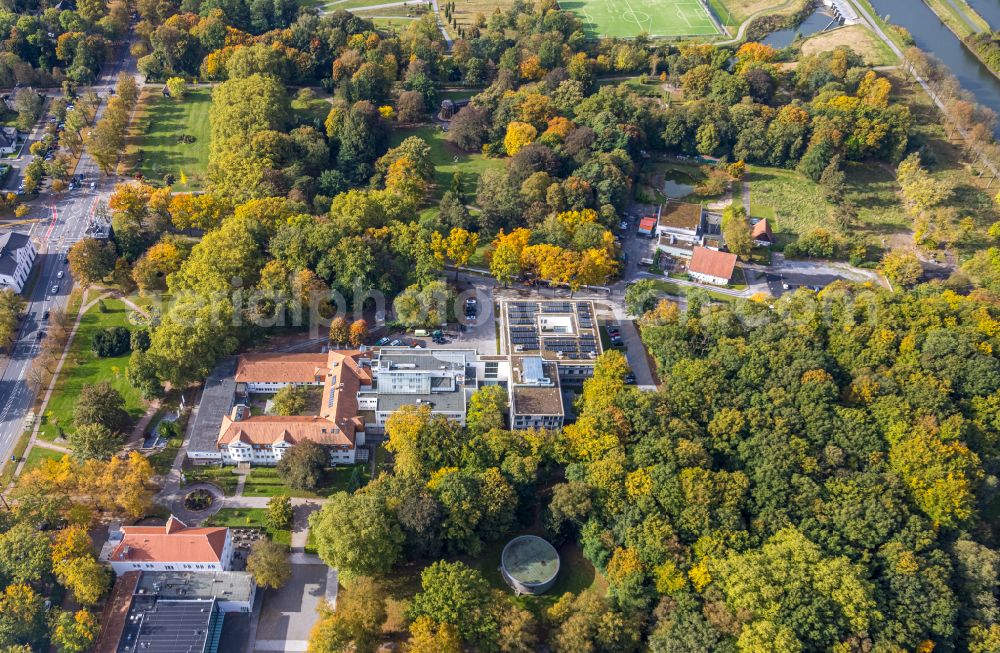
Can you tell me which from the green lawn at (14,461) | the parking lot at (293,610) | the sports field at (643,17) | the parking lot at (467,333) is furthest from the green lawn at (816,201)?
the green lawn at (14,461)

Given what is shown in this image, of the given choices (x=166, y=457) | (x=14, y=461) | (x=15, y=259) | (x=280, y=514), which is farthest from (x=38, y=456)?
(x=15, y=259)

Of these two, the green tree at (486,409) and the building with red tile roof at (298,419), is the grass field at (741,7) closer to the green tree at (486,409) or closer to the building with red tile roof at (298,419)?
the green tree at (486,409)

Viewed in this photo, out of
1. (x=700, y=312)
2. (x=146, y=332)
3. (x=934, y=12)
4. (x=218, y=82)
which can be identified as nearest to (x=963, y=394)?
(x=700, y=312)

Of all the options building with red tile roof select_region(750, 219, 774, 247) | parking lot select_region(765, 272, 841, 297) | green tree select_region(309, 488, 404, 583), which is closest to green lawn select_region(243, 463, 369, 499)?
green tree select_region(309, 488, 404, 583)

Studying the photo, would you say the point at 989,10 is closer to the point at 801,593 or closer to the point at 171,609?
the point at 801,593

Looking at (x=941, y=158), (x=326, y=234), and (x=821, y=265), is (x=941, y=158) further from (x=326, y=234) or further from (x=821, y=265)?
(x=326, y=234)

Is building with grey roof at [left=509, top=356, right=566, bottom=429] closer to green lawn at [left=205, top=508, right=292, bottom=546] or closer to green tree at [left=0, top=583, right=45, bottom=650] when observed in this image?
green lawn at [left=205, top=508, right=292, bottom=546]
